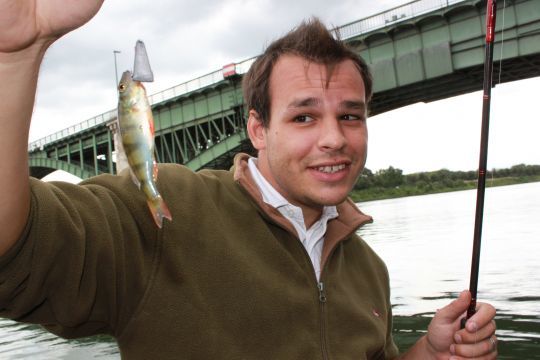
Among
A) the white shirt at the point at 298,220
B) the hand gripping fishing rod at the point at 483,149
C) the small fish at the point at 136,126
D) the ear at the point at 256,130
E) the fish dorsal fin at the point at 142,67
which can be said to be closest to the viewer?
the fish dorsal fin at the point at 142,67

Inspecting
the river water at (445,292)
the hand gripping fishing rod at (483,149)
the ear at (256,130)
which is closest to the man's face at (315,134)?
the ear at (256,130)

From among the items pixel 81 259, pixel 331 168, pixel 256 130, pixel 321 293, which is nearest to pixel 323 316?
pixel 321 293

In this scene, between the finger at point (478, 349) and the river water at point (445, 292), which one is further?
the river water at point (445, 292)

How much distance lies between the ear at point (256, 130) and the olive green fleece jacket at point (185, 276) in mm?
177

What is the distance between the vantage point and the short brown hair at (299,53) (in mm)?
3371

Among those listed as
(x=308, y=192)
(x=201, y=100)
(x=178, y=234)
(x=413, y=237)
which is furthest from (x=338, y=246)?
(x=201, y=100)

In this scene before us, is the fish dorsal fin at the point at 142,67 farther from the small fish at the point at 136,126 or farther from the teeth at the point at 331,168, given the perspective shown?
the teeth at the point at 331,168

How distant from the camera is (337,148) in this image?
3094 millimetres

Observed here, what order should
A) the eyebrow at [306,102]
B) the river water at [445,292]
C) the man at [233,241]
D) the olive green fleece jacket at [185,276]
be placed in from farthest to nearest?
the river water at [445,292] < the eyebrow at [306,102] < the olive green fleece jacket at [185,276] < the man at [233,241]

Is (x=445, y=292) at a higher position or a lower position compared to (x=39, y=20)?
lower

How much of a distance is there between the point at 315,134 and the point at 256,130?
0.56 m

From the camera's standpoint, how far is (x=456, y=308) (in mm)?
3516

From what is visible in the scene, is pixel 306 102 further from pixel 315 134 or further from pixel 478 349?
pixel 478 349

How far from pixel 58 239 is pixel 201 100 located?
27542mm
